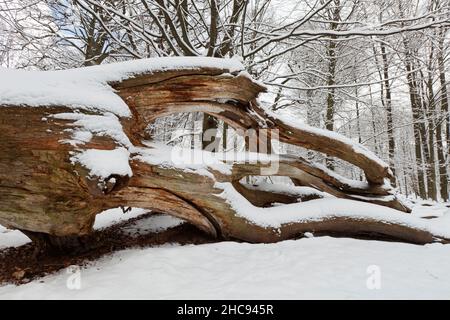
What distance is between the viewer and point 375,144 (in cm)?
1273

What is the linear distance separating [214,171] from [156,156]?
2.35ft

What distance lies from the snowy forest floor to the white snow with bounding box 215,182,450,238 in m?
0.30

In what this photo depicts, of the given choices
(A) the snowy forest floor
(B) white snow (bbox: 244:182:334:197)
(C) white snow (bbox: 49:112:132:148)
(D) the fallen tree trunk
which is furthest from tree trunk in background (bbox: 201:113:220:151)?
(C) white snow (bbox: 49:112:132:148)

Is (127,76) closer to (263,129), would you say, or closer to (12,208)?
(12,208)

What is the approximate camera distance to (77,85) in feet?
10.5

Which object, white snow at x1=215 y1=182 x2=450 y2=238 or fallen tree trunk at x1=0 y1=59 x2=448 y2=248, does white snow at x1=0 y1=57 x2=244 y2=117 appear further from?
white snow at x1=215 y1=182 x2=450 y2=238

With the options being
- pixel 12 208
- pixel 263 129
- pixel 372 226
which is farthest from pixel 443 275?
pixel 12 208

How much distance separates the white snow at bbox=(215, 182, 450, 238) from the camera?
3.90 meters

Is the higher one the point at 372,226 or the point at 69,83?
the point at 69,83

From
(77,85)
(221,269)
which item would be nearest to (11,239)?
(77,85)

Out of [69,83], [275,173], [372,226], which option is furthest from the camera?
[275,173]

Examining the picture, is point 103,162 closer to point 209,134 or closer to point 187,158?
point 187,158

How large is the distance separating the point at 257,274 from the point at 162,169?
149 centimetres
